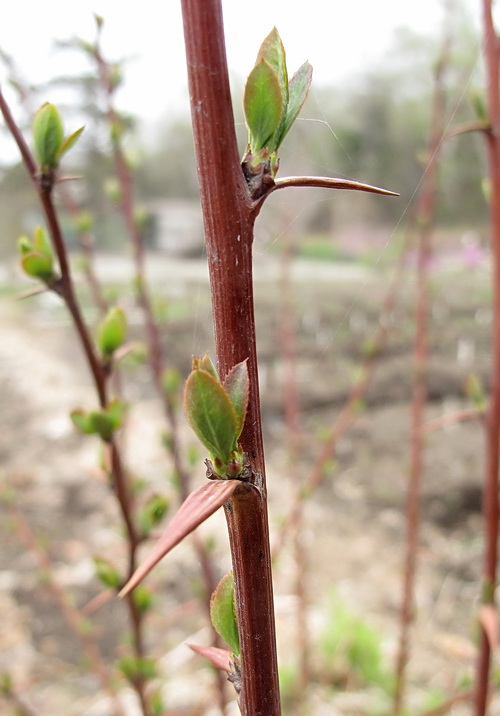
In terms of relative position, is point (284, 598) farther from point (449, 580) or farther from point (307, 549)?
point (449, 580)

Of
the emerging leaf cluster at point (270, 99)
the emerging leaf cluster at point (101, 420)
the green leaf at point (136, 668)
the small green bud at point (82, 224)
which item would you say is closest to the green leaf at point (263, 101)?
the emerging leaf cluster at point (270, 99)

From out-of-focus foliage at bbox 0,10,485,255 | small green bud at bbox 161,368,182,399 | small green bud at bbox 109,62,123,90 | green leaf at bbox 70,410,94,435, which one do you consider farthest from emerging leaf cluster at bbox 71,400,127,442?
out-of-focus foliage at bbox 0,10,485,255

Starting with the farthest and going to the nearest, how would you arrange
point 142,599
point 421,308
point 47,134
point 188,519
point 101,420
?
point 421,308
point 142,599
point 101,420
point 47,134
point 188,519

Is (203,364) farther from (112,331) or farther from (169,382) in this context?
(169,382)

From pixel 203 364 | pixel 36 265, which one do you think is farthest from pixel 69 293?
pixel 203 364

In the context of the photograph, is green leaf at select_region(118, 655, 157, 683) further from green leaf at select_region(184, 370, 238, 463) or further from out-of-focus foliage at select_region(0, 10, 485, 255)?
out-of-focus foliage at select_region(0, 10, 485, 255)

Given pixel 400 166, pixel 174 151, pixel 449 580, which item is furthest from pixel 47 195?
pixel 174 151
